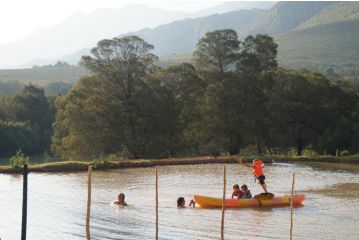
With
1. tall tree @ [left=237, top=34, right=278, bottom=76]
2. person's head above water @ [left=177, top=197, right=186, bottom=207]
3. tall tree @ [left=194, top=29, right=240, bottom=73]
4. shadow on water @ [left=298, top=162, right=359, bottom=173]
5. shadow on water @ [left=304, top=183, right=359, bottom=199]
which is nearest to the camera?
person's head above water @ [left=177, top=197, right=186, bottom=207]

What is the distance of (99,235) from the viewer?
17172 millimetres

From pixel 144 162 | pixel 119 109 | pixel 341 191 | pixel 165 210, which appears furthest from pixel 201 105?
pixel 165 210

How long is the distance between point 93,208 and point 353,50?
18691cm

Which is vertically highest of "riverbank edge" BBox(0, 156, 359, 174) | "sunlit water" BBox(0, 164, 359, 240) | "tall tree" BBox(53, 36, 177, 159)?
"tall tree" BBox(53, 36, 177, 159)

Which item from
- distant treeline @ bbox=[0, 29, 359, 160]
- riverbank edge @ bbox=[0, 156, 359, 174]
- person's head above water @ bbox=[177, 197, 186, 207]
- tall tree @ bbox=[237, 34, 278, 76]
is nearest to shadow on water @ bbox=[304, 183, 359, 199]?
person's head above water @ bbox=[177, 197, 186, 207]

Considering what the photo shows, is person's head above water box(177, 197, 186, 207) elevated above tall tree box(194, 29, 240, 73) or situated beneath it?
situated beneath

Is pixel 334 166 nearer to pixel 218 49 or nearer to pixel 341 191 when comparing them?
pixel 341 191

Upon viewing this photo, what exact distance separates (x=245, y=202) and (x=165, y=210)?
11.4ft

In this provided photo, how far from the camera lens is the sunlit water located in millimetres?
17766

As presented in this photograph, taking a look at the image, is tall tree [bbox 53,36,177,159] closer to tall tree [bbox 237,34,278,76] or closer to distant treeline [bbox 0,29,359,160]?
distant treeline [bbox 0,29,359,160]

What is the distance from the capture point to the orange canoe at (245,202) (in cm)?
2272

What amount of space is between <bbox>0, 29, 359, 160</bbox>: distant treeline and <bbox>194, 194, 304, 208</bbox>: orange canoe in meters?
24.3

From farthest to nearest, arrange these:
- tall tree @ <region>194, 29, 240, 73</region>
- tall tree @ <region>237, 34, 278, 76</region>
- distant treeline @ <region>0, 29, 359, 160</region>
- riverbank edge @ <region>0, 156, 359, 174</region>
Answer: tall tree @ <region>237, 34, 278, 76</region>
tall tree @ <region>194, 29, 240, 73</region>
distant treeline @ <region>0, 29, 359, 160</region>
riverbank edge @ <region>0, 156, 359, 174</region>

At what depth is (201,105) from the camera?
160 ft
